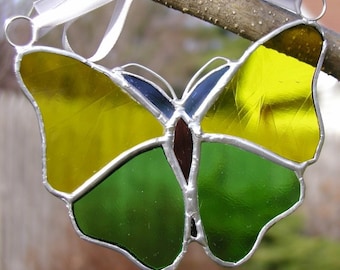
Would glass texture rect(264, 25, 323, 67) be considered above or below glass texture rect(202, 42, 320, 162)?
above

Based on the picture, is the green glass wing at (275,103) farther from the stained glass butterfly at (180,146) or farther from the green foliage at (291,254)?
the green foliage at (291,254)

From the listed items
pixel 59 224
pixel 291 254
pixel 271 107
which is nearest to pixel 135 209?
pixel 271 107

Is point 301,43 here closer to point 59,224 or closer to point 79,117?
point 79,117

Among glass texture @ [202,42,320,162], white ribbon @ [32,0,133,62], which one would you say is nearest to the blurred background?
white ribbon @ [32,0,133,62]

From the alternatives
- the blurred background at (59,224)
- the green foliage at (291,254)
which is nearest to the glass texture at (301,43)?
the blurred background at (59,224)

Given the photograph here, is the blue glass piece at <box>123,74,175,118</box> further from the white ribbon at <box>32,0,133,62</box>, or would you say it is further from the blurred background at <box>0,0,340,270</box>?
the blurred background at <box>0,0,340,270</box>

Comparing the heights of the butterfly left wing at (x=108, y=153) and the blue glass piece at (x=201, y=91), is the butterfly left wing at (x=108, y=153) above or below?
below
